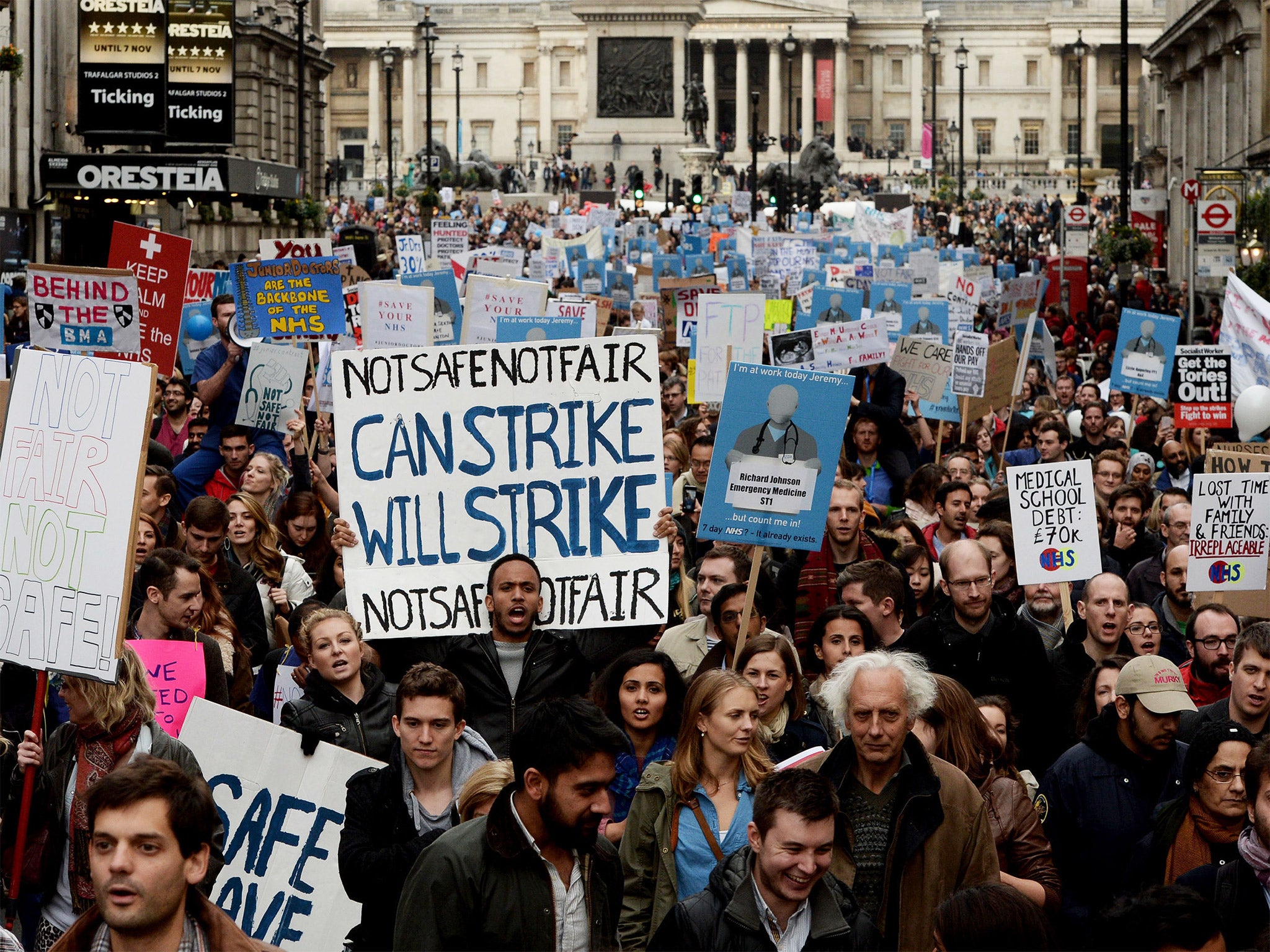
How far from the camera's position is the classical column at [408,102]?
399 ft

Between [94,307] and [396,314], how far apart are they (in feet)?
8.37

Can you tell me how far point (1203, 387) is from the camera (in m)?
12.9

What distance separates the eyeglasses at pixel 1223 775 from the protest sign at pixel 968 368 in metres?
9.00

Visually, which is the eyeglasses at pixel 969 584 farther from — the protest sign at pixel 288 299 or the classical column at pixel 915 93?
the classical column at pixel 915 93

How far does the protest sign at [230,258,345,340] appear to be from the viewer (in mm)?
13914

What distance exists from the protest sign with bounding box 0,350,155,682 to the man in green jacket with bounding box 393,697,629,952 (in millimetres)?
1400

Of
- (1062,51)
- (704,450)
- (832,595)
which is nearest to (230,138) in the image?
(704,450)

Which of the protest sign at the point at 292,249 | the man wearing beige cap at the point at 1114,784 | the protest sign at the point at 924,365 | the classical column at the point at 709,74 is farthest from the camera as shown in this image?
the classical column at the point at 709,74

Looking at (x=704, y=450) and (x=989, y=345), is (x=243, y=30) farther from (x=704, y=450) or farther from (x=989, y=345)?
(x=704, y=450)

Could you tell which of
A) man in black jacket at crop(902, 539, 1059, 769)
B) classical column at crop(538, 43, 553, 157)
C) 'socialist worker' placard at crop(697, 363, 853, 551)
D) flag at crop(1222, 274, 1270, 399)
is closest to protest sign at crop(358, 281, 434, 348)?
flag at crop(1222, 274, 1270, 399)

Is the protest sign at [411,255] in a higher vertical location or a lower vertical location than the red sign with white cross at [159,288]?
higher

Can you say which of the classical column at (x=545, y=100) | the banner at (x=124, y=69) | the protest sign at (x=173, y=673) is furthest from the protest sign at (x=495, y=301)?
the classical column at (x=545, y=100)

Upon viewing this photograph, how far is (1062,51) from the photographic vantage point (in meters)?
122

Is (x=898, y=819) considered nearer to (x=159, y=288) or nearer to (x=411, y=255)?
(x=159, y=288)
